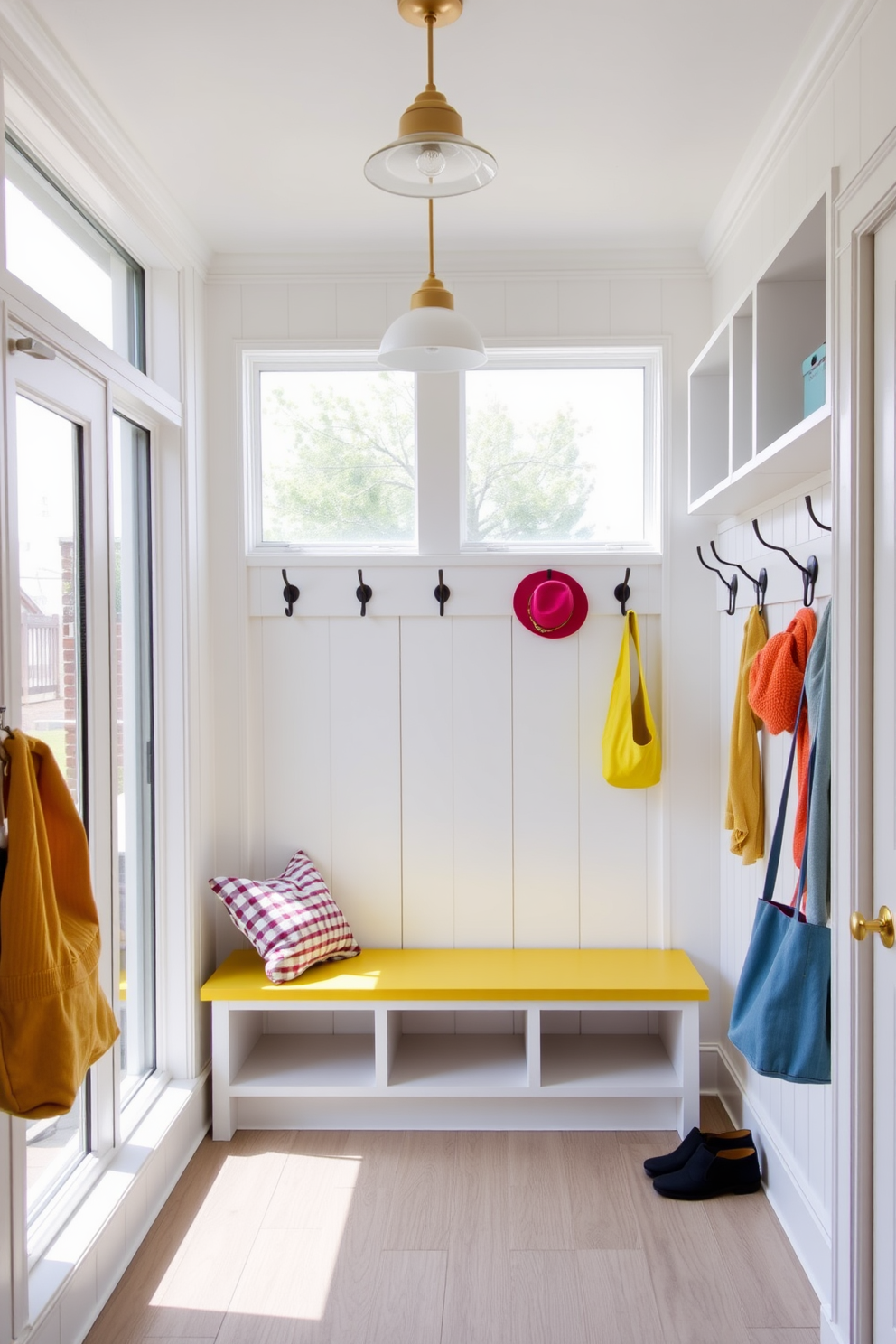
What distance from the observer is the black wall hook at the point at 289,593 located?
2988 millimetres

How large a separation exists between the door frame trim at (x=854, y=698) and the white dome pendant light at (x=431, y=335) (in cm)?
70

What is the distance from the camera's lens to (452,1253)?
7.23 feet

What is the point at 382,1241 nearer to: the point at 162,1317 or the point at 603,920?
the point at 162,1317

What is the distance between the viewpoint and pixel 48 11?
1775 mm

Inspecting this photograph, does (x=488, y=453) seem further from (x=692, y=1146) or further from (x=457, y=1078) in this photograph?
(x=692, y=1146)

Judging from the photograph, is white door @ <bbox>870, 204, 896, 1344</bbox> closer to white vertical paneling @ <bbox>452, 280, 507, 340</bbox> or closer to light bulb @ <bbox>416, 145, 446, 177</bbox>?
light bulb @ <bbox>416, 145, 446, 177</bbox>

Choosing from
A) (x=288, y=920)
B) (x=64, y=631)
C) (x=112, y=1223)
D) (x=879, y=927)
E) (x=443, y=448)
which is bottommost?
(x=112, y=1223)

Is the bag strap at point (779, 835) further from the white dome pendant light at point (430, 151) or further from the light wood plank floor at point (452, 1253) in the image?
the white dome pendant light at point (430, 151)

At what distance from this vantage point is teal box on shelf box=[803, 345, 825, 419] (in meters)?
1.87

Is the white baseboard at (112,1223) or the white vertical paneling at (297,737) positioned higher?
the white vertical paneling at (297,737)

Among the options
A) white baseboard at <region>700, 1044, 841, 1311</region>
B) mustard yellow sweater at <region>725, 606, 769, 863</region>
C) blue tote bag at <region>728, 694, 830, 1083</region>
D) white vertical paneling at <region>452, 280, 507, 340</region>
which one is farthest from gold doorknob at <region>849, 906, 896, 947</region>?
white vertical paneling at <region>452, 280, 507, 340</region>

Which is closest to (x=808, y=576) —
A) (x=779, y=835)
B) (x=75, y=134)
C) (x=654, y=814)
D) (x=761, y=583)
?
(x=761, y=583)

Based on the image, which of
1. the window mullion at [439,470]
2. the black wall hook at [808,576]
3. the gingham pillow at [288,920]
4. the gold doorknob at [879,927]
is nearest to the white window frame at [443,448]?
the window mullion at [439,470]

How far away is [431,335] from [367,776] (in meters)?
1.52
